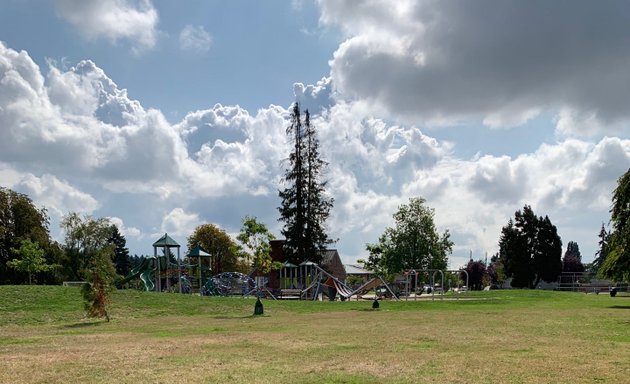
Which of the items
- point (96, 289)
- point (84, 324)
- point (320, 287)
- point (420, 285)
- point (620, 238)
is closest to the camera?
point (84, 324)

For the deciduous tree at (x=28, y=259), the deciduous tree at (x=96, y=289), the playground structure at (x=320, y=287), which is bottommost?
the playground structure at (x=320, y=287)

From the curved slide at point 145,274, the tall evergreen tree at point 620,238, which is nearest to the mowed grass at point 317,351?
the tall evergreen tree at point 620,238

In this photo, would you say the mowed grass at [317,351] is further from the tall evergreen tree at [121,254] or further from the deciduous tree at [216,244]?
the tall evergreen tree at [121,254]

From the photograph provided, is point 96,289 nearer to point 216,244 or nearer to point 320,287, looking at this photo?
point 320,287

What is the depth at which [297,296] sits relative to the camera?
54.8 meters

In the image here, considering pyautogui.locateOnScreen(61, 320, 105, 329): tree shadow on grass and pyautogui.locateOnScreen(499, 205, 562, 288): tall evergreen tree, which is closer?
pyautogui.locateOnScreen(61, 320, 105, 329): tree shadow on grass

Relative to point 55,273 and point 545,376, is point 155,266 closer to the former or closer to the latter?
point 55,273

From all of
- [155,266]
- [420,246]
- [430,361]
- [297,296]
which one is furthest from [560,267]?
[430,361]

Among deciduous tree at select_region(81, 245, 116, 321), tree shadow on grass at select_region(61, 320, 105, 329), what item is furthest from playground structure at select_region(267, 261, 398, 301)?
tree shadow on grass at select_region(61, 320, 105, 329)

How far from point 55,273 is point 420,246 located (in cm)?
4050

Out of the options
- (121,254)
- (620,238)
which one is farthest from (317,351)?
(121,254)

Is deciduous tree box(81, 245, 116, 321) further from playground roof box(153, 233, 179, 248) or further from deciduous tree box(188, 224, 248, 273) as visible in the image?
deciduous tree box(188, 224, 248, 273)

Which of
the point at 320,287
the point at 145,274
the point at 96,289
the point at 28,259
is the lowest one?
→ the point at 320,287

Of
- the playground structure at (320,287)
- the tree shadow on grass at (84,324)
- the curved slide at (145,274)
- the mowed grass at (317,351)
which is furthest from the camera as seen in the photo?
the curved slide at (145,274)
